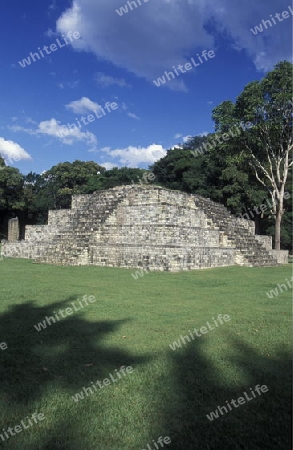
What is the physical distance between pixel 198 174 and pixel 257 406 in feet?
120

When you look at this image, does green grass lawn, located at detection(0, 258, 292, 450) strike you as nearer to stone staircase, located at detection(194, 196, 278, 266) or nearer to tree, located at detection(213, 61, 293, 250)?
stone staircase, located at detection(194, 196, 278, 266)

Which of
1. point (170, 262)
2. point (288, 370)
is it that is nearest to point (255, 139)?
point (170, 262)

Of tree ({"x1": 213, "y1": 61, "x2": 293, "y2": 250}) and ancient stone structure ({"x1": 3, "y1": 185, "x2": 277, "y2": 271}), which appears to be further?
tree ({"x1": 213, "y1": 61, "x2": 293, "y2": 250})

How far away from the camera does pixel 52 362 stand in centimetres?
416

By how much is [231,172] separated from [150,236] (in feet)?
62.7

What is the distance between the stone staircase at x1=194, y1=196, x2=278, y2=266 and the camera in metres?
18.5

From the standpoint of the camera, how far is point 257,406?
3303mm

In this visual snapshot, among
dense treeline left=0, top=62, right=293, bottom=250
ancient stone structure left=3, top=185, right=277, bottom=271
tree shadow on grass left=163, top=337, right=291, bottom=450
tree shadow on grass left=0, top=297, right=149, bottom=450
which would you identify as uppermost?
dense treeline left=0, top=62, right=293, bottom=250

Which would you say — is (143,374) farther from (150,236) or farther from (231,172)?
(231,172)

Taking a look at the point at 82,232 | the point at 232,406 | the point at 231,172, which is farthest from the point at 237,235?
the point at 232,406

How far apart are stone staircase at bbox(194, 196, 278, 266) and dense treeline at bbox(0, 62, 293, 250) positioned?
14.8 feet

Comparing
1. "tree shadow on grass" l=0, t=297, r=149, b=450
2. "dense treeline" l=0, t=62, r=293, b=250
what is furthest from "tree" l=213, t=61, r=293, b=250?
"tree shadow on grass" l=0, t=297, r=149, b=450

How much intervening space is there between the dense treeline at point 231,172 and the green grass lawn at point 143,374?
18436 millimetres

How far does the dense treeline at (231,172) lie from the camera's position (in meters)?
23.0
